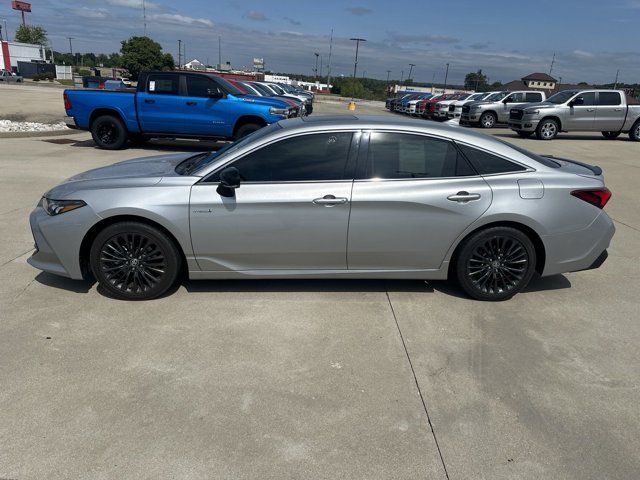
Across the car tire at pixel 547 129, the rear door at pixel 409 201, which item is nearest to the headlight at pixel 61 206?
the rear door at pixel 409 201

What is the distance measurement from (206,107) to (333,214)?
8.58m

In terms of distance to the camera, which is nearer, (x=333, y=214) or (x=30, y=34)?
(x=333, y=214)

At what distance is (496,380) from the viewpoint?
3.28m

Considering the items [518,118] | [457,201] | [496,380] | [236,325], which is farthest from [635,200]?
[518,118]

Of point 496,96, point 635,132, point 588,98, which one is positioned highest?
point 588,98

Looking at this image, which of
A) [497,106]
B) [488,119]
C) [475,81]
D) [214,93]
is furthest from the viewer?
[475,81]

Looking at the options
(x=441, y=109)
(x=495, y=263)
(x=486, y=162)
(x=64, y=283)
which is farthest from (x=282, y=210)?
(x=441, y=109)

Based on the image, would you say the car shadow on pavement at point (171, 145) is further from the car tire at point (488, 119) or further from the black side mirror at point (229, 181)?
the car tire at point (488, 119)

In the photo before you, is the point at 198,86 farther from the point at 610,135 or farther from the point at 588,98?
the point at 610,135

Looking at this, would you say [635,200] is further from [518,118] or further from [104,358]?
[518,118]

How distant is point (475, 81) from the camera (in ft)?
370

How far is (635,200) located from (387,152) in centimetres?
689

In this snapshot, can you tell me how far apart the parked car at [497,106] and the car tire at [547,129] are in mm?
4859

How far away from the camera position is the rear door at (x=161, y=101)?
38.0 feet
